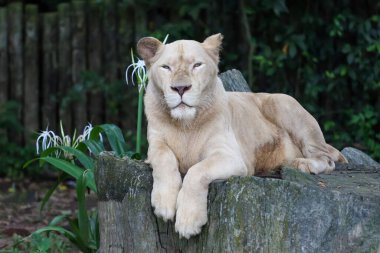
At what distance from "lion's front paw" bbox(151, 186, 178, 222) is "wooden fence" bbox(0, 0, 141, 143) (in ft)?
17.9

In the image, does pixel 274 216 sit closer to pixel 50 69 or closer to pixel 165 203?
pixel 165 203

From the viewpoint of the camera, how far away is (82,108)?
31.7ft

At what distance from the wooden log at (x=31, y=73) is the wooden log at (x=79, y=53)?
0.43 m

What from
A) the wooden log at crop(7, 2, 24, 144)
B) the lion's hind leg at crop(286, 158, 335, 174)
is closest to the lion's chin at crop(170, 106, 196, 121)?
the lion's hind leg at crop(286, 158, 335, 174)

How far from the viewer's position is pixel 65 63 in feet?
31.9

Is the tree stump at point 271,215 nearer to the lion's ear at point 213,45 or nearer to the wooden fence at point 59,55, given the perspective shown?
the lion's ear at point 213,45

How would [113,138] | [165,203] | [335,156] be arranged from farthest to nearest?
1. [113,138]
2. [335,156]
3. [165,203]

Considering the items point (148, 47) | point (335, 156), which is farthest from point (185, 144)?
point (335, 156)

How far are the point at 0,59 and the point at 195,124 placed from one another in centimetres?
570

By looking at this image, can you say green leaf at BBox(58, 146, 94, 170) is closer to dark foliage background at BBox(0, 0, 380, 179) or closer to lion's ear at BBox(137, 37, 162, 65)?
lion's ear at BBox(137, 37, 162, 65)

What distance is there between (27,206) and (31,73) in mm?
1896

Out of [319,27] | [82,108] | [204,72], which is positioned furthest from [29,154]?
[204,72]

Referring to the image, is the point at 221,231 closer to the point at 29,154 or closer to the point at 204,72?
the point at 204,72

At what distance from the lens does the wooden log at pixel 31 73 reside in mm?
9688
